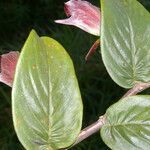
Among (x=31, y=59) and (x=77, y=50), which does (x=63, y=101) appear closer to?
(x=31, y=59)

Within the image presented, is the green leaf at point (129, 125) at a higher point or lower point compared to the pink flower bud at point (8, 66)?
lower

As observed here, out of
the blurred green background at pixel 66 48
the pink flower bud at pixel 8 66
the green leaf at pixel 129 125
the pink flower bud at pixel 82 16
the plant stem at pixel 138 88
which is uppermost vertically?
the pink flower bud at pixel 82 16

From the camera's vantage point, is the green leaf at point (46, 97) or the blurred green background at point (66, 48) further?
the blurred green background at point (66, 48)

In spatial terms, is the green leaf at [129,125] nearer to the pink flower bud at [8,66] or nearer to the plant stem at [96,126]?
the plant stem at [96,126]

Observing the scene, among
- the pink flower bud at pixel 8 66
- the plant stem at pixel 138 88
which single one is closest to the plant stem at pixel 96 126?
the plant stem at pixel 138 88

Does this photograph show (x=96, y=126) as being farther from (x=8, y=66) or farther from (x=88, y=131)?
(x=8, y=66)
